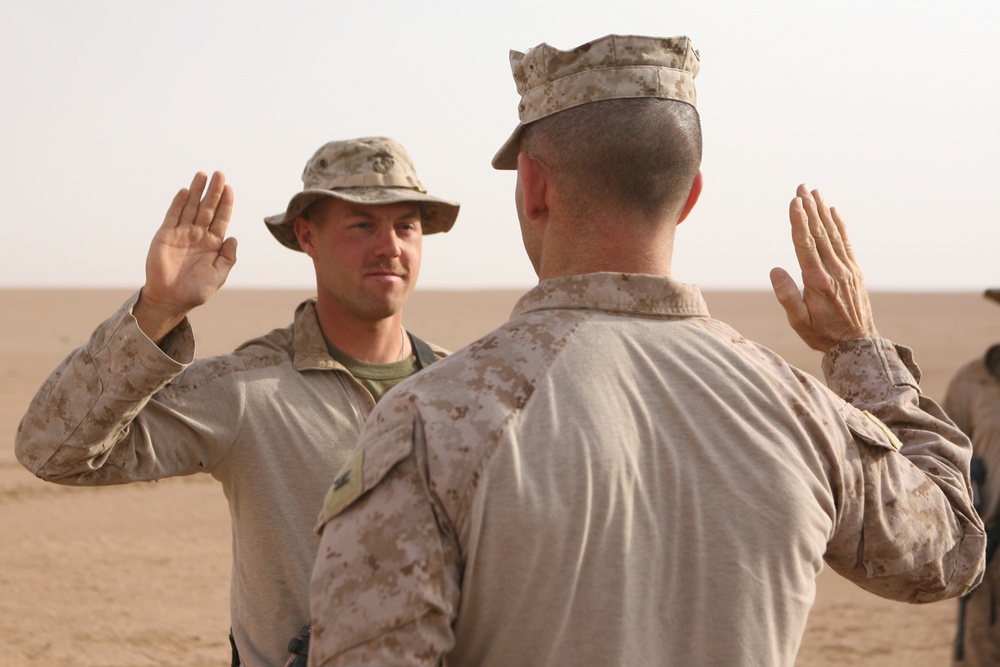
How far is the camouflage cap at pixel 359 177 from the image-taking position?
12.2 ft

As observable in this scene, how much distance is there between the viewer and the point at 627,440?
1.76m

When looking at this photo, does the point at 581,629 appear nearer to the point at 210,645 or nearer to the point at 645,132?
the point at 645,132

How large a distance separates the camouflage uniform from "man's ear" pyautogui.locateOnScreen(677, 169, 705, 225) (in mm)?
4174

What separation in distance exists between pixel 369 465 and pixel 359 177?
2.18 metres

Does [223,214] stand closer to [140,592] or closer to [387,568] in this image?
[387,568]

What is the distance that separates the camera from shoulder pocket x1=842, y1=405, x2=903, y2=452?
1.99 meters

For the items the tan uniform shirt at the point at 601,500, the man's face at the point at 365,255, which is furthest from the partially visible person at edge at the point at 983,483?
the tan uniform shirt at the point at 601,500

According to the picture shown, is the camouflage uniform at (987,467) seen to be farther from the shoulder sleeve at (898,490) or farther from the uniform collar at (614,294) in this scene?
the uniform collar at (614,294)

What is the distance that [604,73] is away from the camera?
6.61 ft

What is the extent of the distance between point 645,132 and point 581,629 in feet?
2.89

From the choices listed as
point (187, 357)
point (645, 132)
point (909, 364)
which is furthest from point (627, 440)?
point (187, 357)

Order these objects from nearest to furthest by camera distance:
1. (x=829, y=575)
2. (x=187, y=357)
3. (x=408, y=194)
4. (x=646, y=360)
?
(x=646, y=360) → (x=187, y=357) → (x=408, y=194) → (x=829, y=575)

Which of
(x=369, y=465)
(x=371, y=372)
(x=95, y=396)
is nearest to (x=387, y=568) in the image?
(x=369, y=465)

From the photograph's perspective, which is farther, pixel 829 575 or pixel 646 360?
pixel 829 575
